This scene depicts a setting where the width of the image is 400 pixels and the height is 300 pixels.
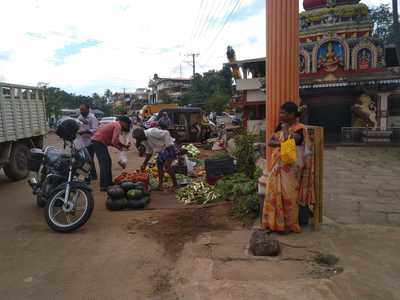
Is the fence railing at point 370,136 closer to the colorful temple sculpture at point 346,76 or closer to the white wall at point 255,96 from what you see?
the colorful temple sculpture at point 346,76

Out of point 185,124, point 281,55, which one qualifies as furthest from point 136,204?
point 185,124

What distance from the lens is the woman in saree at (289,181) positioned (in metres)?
4.02

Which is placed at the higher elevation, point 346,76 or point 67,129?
point 346,76

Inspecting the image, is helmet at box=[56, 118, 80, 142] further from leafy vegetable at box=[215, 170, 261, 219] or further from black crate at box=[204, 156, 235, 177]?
→ black crate at box=[204, 156, 235, 177]

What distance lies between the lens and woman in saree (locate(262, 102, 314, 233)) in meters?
4.02

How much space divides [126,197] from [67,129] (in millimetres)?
1429

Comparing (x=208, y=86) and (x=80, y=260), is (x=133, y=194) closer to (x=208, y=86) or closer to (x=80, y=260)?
(x=80, y=260)

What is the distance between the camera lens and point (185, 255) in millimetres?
3766

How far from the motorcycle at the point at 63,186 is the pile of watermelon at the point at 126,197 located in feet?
2.17

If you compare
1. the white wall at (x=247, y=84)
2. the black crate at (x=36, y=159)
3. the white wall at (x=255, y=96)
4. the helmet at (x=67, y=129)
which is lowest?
the black crate at (x=36, y=159)

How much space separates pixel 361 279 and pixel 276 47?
2774 millimetres


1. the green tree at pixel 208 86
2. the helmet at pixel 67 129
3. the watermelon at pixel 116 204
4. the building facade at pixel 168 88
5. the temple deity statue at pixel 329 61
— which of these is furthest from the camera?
the building facade at pixel 168 88

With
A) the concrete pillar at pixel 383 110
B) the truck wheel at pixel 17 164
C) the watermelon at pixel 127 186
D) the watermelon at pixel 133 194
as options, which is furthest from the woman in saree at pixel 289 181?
the concrete pillar at pixel 383 110

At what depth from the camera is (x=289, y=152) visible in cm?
380
